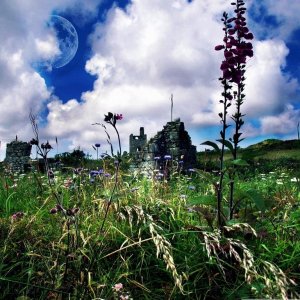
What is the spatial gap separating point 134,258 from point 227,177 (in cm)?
112

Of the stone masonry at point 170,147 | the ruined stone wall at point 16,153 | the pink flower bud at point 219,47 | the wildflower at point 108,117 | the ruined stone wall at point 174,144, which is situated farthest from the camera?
the ruined stone wall at point 16,153

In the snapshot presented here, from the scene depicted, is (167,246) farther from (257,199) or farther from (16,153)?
(16,153)

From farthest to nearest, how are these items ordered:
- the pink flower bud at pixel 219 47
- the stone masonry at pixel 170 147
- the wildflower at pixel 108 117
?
the stone masonry at pixel 170 147, the pink flower bud at pixel 219 47, the wildflower at pixel 108 117

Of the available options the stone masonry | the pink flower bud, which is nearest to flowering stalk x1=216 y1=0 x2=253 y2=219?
the pink flower bud

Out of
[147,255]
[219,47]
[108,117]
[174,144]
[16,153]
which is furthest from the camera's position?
[16,153]

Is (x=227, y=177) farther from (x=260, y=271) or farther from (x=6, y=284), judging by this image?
(x=6, y=284)

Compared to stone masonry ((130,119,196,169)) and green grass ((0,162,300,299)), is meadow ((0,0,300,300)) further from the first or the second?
stone masonry ((130,119,196,169))

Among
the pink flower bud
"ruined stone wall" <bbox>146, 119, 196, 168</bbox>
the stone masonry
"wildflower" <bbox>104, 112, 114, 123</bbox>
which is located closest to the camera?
"wildflower" <bbox>104, 112, 114, 123</bbox>

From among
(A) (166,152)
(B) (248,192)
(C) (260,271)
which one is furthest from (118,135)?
(A) (166,152)

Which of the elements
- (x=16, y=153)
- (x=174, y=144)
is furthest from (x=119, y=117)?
(x=16, y=153)

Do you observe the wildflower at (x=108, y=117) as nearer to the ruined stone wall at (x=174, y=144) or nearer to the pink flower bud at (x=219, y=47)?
the pink flower bud at (x=219, y=47)

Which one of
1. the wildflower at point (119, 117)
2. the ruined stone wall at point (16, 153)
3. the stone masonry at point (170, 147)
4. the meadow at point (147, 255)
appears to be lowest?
the meadow at point (147, 255)

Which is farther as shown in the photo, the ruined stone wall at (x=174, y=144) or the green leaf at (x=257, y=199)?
the ruined stone wall at (x=174, y=144)

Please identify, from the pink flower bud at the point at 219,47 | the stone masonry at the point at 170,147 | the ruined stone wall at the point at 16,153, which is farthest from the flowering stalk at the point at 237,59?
the ruined stone wall at the point at 16,153
